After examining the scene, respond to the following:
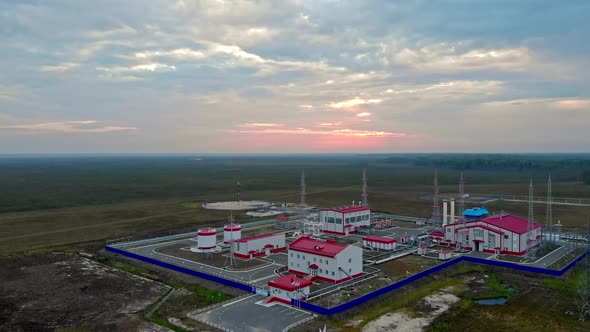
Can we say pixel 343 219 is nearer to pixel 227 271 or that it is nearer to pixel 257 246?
pixel 257 246

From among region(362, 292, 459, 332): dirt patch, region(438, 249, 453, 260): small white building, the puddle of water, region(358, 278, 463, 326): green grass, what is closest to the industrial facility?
region(438, 249, 453, 260): small white building

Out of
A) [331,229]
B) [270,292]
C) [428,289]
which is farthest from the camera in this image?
[331,229]

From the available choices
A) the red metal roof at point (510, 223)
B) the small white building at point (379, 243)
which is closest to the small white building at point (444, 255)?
the small white building at point (379, 243)

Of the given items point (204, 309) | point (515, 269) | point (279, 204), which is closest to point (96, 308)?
point (204, 309)

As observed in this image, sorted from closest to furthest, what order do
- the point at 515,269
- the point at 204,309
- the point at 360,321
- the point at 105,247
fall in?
the point at 360,321 < the point at 204,309 < the point at 515,269 < the point at 105,247

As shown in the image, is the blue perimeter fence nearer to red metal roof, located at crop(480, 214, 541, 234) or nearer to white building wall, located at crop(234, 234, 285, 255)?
red metal roof, located at crop(480, 214, 541, 234)

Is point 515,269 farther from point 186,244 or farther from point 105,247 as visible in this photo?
point 105,247

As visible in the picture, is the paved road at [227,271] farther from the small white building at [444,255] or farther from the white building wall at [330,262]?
the small white building at [444,255]
